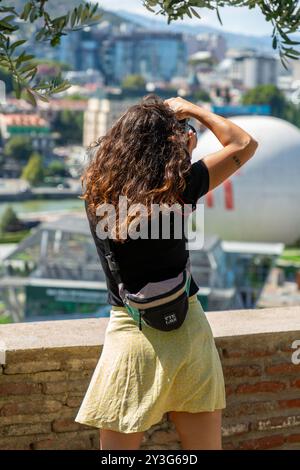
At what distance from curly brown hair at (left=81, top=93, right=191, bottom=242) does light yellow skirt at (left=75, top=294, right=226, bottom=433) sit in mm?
244

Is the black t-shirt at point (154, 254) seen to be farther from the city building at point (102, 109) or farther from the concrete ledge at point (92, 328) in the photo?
the city building at point (102, 109)

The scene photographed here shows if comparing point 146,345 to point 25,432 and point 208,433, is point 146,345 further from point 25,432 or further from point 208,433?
point 25,432

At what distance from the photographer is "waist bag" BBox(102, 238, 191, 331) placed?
1.97 metres

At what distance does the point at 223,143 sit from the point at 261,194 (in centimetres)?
2491

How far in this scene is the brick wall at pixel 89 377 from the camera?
2719mm

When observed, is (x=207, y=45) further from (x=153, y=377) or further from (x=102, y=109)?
(x=153, y=377)

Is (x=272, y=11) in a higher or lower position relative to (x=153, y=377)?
higher

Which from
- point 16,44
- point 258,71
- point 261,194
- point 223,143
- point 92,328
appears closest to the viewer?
point 16,44

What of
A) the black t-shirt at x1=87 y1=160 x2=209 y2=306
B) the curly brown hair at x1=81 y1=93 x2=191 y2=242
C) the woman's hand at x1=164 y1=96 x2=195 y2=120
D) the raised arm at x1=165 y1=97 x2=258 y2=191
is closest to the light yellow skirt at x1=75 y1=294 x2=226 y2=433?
the black t-shirt at x1=87 y1=160 x2=209 y2=306

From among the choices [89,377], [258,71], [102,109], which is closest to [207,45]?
[258,71]

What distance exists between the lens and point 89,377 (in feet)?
9.07

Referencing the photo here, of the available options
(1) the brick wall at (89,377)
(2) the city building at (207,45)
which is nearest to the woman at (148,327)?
(1) the brick wall at (89,377)

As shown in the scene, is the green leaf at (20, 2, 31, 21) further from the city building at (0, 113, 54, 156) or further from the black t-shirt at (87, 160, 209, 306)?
the city building at (0, 113, 54, 156)

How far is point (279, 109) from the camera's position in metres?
83.9
